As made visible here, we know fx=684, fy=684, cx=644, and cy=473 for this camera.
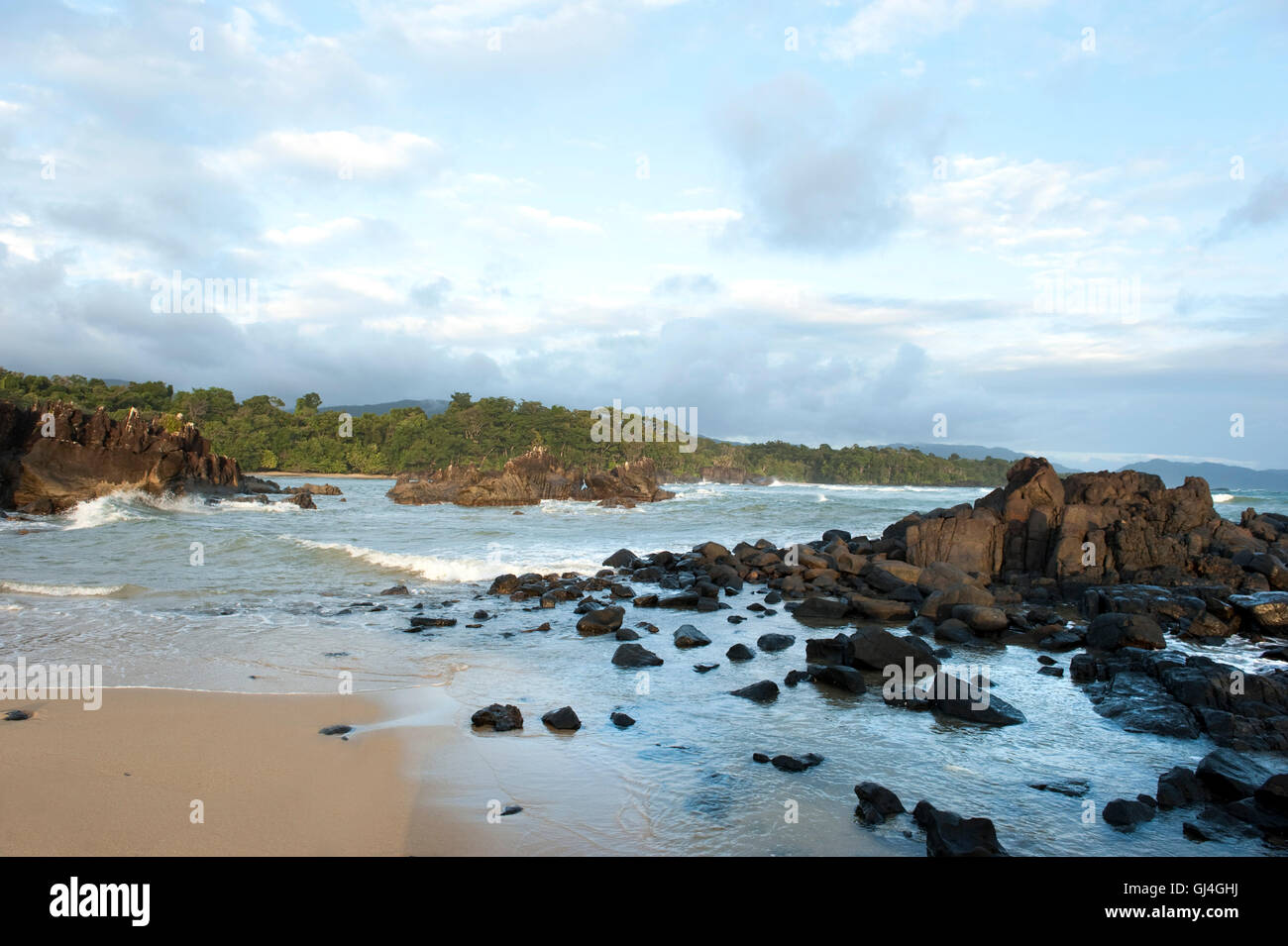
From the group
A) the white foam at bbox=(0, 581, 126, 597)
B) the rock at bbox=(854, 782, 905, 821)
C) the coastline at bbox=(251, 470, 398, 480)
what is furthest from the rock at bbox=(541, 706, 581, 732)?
the coastline at bbox=(251, 470, 398, 480)

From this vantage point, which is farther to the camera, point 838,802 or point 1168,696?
point 1168,696

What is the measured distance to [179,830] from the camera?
487cm

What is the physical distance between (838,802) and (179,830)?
4.99m

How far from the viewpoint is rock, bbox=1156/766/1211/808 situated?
5.88 m

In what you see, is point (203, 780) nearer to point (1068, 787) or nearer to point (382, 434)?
point (1068, 787)

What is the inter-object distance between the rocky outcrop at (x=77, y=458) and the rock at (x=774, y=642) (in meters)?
36.6

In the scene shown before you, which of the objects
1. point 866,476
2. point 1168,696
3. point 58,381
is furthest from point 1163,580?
point 866,476

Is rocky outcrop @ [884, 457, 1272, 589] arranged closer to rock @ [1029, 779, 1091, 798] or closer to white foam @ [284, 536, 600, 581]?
white foam @ [284, 536, 600, 581]

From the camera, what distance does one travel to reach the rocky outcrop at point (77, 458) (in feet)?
109

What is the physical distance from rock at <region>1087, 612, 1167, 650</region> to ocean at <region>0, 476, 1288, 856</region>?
93 cm

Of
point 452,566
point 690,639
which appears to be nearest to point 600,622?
point 690,639
